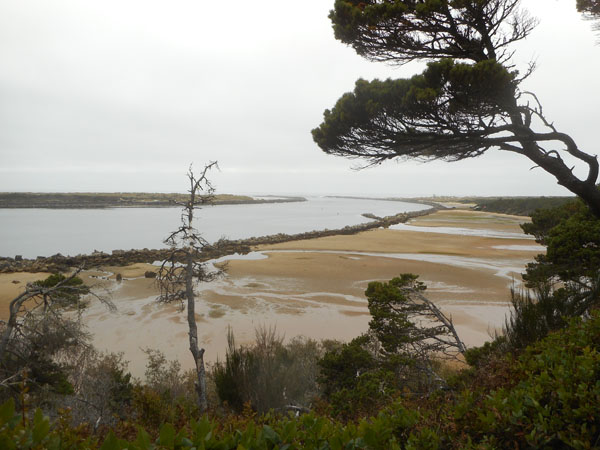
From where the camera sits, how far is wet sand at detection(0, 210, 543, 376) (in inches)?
395

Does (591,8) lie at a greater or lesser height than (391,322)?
greater

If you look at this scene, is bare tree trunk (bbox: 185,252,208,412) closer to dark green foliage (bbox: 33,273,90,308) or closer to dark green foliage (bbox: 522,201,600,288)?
dark green foliage (bbox: 33,273,90,308)

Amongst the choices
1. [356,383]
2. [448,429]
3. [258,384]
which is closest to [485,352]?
[356,383]

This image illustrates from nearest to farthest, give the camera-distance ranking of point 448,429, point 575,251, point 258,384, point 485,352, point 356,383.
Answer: point 448,429 → point 485,352 → point 356,383 → point 258,384 → point 575,251

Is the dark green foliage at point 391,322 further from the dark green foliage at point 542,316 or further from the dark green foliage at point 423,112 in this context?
the dark green foliage at point 423,112

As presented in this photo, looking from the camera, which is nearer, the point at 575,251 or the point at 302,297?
the point at 575,251

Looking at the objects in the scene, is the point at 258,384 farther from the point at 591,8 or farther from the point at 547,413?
the point at 591,8

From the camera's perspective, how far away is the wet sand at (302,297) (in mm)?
10031

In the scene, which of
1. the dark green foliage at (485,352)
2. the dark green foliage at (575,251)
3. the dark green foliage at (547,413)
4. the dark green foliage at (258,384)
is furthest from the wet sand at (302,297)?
the dark green foliage at (547,413)

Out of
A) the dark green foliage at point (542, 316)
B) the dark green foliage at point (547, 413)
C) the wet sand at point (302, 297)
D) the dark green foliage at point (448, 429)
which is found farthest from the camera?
the wet sand at point (302, 297)

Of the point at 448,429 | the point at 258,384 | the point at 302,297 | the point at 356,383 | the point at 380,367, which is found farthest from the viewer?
the point at 302,297

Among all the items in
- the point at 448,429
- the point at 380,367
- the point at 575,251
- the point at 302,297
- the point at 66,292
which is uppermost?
the point at 575,251

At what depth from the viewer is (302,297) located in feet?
45.9

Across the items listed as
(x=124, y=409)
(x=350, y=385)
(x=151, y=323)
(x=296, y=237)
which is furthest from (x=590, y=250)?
(x=296, y=237)
